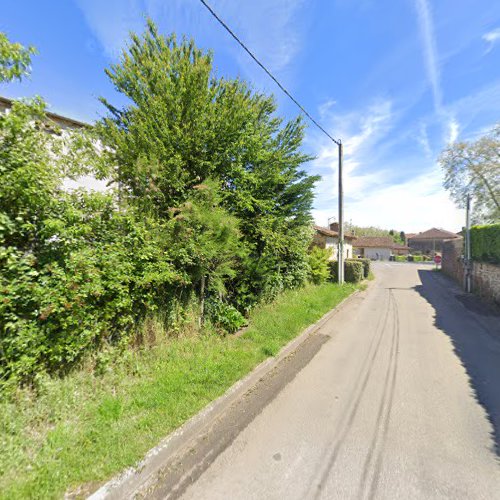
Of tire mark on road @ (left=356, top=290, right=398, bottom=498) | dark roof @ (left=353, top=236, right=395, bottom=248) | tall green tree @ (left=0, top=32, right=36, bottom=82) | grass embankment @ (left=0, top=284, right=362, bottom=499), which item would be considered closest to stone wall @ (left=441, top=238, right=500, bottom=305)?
tire mark on road @ (left=356, top=290, right=398, bottom=498)

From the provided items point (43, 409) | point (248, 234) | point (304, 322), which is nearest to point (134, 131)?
point (248, 234)

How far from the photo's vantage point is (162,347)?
404 cm

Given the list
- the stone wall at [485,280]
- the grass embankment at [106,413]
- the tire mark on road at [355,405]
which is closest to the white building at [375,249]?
the stone wall at [485,280]

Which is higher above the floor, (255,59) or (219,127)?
(255,59)

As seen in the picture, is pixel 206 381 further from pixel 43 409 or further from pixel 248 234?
pixel 248 234

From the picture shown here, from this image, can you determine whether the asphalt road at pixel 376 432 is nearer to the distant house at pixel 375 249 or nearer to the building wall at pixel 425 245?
the distant house at pixel 375 249

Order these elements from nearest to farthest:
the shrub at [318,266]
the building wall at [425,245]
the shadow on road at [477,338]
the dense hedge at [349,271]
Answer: the shadow on road at [477,338] < the shrub at [318,266] < the dense hedge at [349,271] < the building wall at [425,245]

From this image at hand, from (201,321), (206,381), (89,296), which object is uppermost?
(89,296)

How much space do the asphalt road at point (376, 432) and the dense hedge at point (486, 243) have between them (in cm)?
631

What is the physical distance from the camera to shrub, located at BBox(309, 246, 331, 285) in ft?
38.4

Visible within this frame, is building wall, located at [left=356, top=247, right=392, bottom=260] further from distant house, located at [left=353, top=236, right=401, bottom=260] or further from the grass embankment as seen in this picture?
the grass embankment

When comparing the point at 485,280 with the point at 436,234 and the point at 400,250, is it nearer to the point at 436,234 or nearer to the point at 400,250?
the point at 400,250

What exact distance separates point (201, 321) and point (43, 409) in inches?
113

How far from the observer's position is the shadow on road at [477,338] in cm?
341
